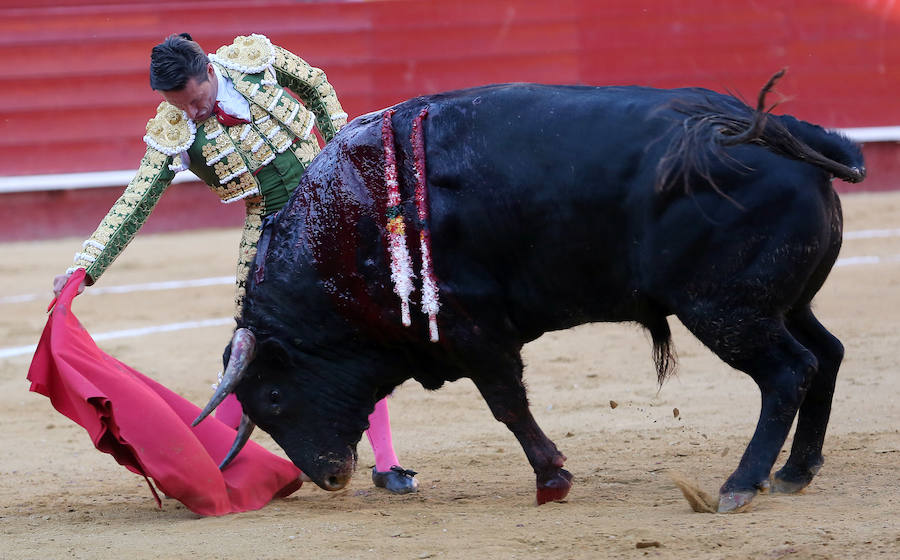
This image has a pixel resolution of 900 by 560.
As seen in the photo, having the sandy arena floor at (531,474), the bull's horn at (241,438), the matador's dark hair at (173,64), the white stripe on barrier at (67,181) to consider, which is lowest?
the sandy arena floor at (531,474)

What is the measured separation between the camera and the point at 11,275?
7547mm

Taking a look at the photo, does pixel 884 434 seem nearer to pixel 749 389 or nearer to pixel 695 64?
pixel 749 389

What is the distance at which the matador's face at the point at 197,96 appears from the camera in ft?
9.93

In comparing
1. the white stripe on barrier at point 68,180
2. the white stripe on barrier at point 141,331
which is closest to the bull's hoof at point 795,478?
the white stripe on barrier at point 141,331

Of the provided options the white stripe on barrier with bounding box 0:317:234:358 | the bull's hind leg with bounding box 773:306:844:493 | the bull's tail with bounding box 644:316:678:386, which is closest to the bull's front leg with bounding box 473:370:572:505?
the bull's tail with bounding box 644:316:678:386

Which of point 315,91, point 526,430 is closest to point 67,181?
point 315,91

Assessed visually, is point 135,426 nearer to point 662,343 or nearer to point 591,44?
point 662,343

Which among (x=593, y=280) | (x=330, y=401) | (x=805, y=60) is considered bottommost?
(x=330, y=401)

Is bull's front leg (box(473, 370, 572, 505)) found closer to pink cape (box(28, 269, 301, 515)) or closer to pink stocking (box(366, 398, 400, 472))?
pink stocking (box(366, 398, 400, 472))

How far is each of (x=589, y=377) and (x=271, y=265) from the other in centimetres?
202

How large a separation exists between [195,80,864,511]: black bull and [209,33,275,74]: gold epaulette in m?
0.37

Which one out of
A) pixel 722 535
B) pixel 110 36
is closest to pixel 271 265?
pixel 722 535

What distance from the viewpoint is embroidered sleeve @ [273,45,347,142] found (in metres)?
3.38

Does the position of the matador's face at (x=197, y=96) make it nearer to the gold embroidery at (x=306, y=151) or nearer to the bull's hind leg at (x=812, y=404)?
the gold embroidery at (x=306, y=151)
